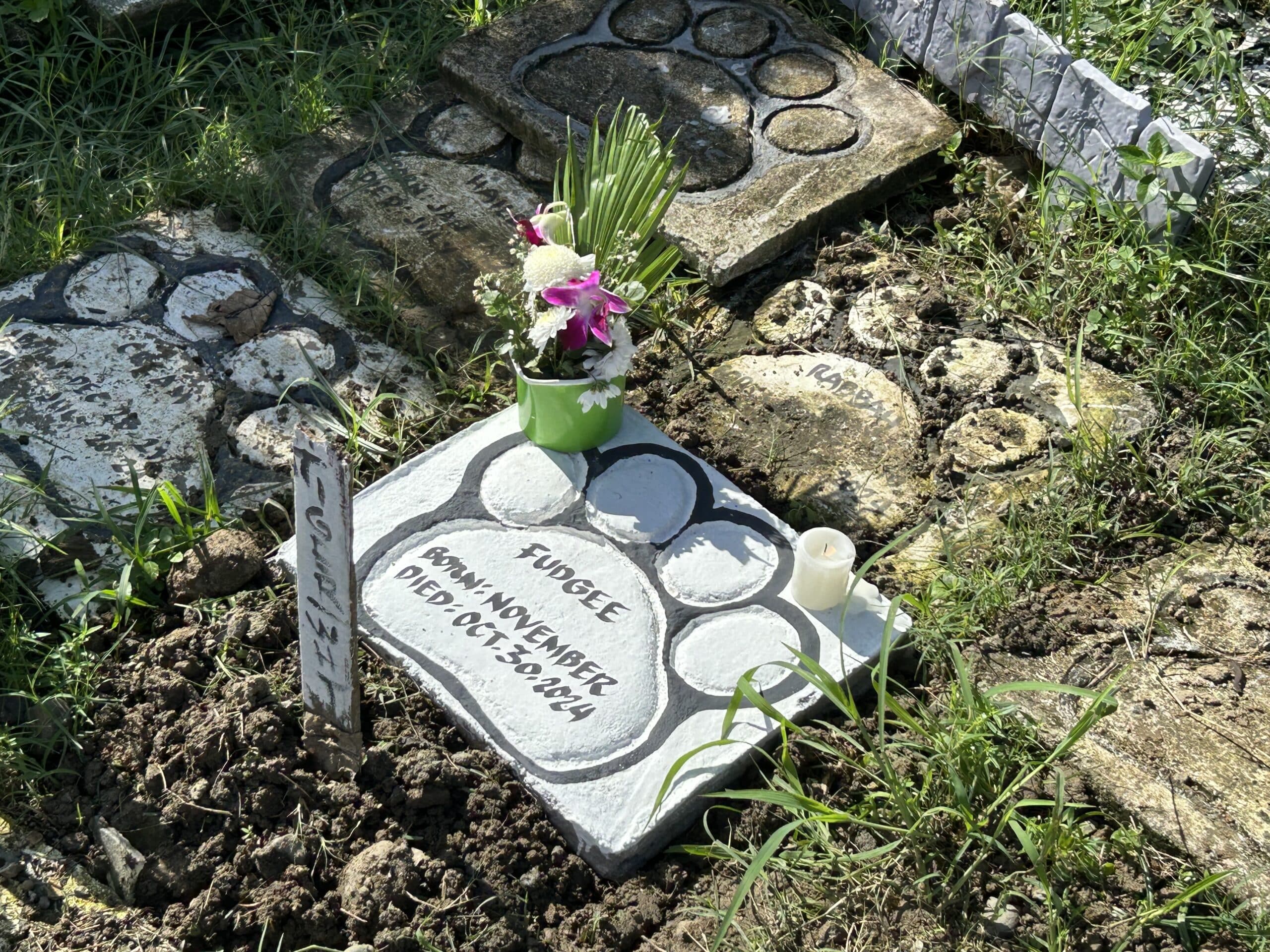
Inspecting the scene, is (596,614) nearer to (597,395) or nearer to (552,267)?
(597,395)

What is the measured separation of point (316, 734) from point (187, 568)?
0.55 metres

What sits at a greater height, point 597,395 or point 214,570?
point 597,395

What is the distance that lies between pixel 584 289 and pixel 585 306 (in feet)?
0.14

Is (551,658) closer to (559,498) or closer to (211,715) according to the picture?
(559,498)

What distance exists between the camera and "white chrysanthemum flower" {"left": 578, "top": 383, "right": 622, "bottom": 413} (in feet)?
8.39

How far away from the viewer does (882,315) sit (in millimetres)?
3078

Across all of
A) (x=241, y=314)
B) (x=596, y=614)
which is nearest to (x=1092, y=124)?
(x=596, y=614)

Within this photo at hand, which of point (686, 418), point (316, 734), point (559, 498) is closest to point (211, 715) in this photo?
point (316, 734)

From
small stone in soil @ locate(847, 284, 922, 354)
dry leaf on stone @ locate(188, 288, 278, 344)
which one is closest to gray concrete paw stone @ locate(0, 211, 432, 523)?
dry leaf on stone @ locate(188, 288, 278, 344)

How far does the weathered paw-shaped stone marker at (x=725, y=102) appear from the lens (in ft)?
10.6

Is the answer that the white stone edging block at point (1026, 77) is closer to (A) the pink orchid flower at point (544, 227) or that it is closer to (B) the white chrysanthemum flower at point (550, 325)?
(A) the pink orchid flower at point (544, 227)

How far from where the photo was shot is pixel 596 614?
2412 mm

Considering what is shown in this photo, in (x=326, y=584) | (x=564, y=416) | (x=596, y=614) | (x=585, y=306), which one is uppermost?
(x=585, y=306)

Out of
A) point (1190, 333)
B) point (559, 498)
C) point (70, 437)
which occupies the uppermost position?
point (1190, 333)
